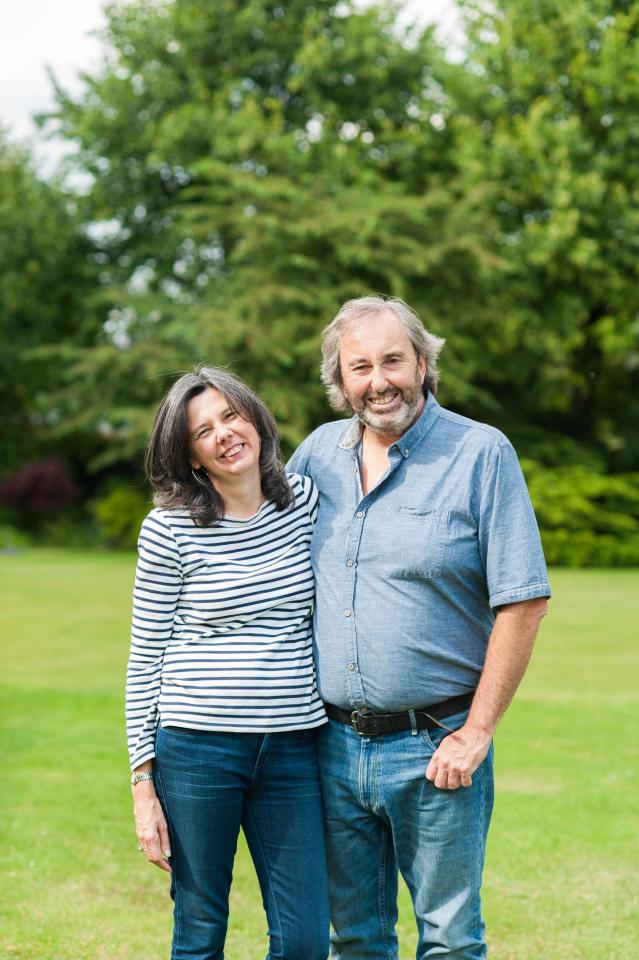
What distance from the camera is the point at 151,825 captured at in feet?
9.16

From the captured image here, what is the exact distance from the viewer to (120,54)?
24.5 meters

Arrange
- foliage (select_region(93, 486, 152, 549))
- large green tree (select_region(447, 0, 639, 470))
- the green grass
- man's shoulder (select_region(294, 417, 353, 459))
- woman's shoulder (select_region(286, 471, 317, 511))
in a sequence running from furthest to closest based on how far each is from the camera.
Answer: foliage (select_region(93, 486, 152, 549)), large green tree (select_region(447, 0, 639, 470)), the green grass, man's shoulder (select_region(294, 417, 353, 459)), woman's shoulder (select_region(286, 471, 317, 511))

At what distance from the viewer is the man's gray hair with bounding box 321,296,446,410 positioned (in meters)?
2.90

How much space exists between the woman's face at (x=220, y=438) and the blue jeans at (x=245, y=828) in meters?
0.67

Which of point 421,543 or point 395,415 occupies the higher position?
point 395,415

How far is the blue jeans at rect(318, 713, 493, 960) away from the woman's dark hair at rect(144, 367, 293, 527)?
643 mm

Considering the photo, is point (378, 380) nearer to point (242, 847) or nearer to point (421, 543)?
point (421, 543)

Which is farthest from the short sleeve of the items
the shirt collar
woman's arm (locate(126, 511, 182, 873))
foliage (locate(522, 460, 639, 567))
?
foliage (locate(522, 460, 639, 567))

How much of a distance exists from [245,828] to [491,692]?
0.74 meters

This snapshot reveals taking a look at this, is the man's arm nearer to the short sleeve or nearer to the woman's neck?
the short sleeve

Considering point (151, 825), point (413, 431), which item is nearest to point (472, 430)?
point (413, 431)

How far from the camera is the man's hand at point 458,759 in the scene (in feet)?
8.84

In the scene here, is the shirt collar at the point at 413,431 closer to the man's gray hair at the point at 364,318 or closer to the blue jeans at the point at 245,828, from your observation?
the man's gray hair at the point at 364,318

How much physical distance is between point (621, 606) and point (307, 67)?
14.2 m
